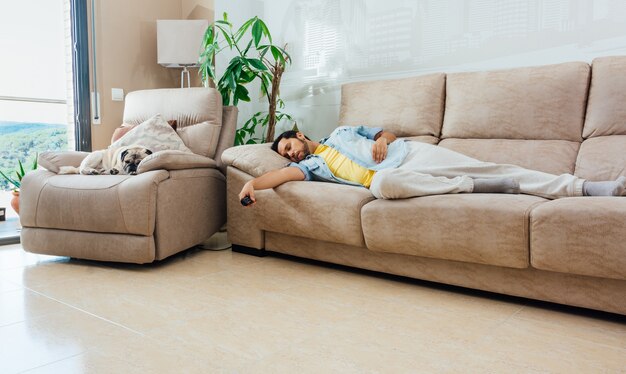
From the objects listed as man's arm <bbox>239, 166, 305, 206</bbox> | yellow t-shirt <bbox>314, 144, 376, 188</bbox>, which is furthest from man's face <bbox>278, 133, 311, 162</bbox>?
man's arm <bbox>239, 166, 305, 206</bbox>

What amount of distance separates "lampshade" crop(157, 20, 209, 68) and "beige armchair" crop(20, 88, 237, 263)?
1.34 metres

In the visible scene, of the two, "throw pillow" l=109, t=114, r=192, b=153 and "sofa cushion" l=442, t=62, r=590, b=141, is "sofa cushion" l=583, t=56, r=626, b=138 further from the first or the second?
"throw pillow" l=109, t=114, r=192, b=153

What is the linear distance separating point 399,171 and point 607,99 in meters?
1.07

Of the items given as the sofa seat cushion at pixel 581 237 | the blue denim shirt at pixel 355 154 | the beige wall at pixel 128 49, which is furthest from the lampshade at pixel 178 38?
the sofa seat cushion at pixel 581 237

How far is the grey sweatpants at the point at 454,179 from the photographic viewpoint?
6.52 ft

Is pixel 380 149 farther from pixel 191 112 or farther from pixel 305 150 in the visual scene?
pixel 191 112

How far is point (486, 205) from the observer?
6.06 ft

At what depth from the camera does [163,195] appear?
2424 mm

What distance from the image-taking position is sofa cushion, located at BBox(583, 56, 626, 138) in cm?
221

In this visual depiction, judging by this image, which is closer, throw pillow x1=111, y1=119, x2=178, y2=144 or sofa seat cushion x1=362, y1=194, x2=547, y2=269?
sofa seat cushion x1=362, y1=194, x2=547, y2=269

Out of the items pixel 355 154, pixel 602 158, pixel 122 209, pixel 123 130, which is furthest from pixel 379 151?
pixel 123 130

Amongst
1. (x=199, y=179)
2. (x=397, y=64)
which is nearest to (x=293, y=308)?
(x=199, y=179)

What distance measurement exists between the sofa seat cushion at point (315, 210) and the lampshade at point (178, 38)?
1867 millimetres

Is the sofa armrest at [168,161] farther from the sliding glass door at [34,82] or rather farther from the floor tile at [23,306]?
the sliding glass door at [34,82]
